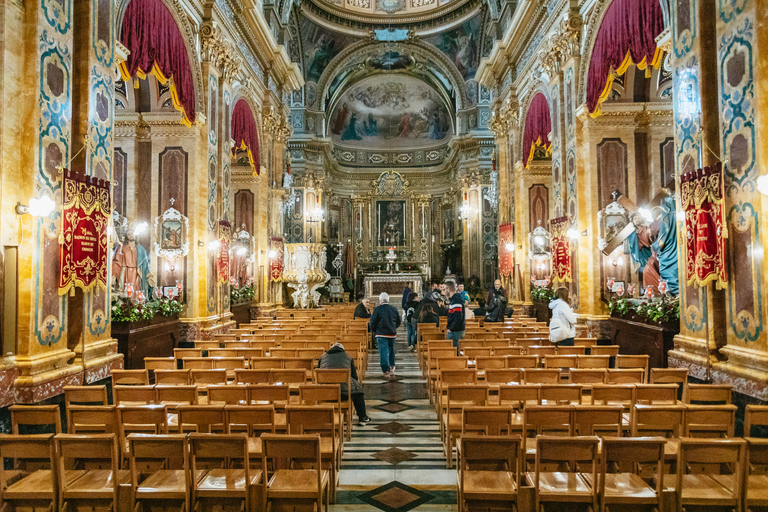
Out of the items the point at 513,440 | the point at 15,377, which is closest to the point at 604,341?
the point at 513,440

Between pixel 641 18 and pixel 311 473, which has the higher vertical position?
pixel 641 18

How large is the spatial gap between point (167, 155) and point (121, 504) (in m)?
10.5

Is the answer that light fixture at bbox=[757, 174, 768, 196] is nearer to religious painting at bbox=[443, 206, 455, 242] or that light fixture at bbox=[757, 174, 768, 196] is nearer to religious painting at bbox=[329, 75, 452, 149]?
religious painting at bbox=[443, 206, 455, 242]

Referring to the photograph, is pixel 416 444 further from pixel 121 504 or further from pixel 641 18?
pixel 641 18

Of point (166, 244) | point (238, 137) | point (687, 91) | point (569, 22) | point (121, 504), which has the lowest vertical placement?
point (121, 504)

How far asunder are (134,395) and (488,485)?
3.68 meters

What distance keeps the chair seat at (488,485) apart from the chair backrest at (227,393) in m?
2.48

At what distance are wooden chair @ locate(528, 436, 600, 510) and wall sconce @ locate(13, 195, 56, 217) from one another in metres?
6.13

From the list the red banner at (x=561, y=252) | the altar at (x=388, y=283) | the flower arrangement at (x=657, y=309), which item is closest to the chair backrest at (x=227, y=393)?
the flower arrangement at (x=657, y=309)

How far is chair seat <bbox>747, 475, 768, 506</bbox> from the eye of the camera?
3.41 meters

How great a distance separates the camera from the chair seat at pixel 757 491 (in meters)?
3.41

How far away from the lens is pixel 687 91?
727 cm

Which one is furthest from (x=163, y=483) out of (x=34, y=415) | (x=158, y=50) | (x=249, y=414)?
(x=158, y=50)

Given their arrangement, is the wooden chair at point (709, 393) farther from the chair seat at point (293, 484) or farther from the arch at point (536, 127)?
the arch at point (536, 127)
